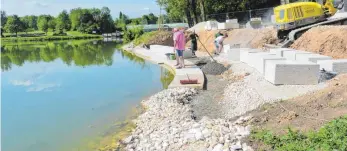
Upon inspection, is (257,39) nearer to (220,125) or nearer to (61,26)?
(220,125)

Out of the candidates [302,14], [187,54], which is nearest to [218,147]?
[302,14]

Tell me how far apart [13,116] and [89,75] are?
8.74 m

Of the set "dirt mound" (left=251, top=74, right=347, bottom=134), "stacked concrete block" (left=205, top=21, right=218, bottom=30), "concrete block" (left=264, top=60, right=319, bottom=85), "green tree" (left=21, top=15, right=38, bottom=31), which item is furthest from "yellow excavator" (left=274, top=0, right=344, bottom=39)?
"green tree" (left=21, top=15, right=38, bottom=31)

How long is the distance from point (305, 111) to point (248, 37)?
15.8m

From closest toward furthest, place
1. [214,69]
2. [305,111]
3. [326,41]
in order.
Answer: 1. [305,111]
2. [326,41]
3. [214,69]

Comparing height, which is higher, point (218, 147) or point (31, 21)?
point (31, 21)

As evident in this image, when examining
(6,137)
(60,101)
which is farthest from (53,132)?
(60,101)

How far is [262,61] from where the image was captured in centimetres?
1170

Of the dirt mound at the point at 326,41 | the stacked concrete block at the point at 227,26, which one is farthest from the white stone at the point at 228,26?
the dirt mound at the point at 326,41

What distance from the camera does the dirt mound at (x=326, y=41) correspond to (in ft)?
43.1

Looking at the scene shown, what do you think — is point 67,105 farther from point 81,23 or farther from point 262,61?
point 81,23

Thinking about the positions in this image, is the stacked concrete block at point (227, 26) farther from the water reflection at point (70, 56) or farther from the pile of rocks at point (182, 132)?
the pile of rocks at point (182, 132)

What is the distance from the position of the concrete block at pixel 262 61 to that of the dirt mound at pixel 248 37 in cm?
667

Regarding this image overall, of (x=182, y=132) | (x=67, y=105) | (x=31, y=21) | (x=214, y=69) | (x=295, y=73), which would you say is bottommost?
(x=67, y=105)
